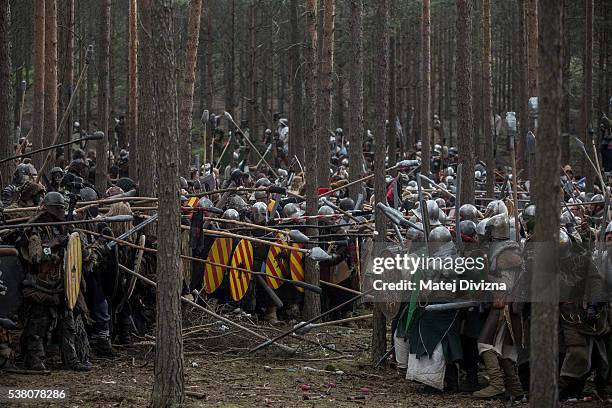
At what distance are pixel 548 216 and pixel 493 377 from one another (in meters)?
4.22

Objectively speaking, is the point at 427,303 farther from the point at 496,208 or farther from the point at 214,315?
the point at 496,208

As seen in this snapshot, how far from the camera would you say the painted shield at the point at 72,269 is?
10.5 meters

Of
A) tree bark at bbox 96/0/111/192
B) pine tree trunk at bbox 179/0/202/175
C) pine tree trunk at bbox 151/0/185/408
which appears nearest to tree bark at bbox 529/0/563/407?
pine tree trunk at bbox 151/0/185/408

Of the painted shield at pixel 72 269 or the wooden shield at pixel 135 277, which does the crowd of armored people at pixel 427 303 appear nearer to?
the wooden shield at pixel 135 277

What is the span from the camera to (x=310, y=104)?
15.4 meters

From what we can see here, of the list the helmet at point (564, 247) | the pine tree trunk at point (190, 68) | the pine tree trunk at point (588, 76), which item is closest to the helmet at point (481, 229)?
the helmet at point (564, 247)

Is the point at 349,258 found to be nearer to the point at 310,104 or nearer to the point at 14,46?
the point at 310,104

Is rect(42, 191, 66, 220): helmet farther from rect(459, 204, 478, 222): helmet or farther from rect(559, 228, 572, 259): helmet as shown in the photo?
rect(459, 204, 478, 222): helmet

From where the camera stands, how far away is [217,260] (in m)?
13.7

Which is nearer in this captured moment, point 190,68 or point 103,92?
point 190,68

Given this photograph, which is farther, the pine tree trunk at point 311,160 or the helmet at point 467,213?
the pine tree trunk at point 311,160

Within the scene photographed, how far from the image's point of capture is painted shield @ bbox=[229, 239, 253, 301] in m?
13.5

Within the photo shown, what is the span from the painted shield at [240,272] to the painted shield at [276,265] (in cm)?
58

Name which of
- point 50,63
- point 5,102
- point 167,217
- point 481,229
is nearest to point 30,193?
point 167,217
